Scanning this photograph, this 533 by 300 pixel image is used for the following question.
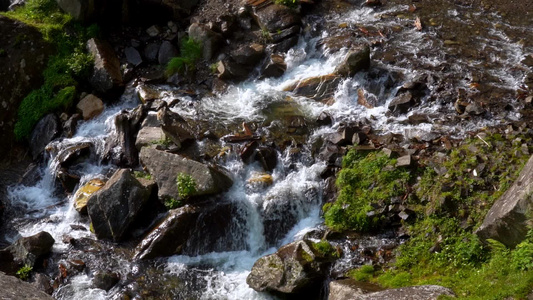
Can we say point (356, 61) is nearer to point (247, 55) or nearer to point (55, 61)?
point (247, 55)

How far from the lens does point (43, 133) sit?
14.6 m

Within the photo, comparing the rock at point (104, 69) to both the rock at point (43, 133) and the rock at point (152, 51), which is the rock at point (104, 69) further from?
the rock at point (43, 133)

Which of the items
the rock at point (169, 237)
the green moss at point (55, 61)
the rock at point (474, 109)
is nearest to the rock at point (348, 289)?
the rock at point (169, 237)

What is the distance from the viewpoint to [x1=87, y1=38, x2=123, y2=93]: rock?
15250 millimetres

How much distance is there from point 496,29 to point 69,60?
12258 millimetres

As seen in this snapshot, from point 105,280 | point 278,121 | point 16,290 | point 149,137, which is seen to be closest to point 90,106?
point 149,137

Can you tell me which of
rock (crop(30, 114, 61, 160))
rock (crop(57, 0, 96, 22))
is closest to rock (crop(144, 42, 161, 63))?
rock (crop(57, 0, 96, 22))

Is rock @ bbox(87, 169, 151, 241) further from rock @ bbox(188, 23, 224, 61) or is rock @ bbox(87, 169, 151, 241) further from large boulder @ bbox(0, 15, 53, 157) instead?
rock @ bbox(188, 23, 224, 61)

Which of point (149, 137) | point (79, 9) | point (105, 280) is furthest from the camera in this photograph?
point (79, 9)

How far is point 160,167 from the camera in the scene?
12359mm

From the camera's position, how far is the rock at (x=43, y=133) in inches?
567

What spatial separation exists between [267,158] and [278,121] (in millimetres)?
1521

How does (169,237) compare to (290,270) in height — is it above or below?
above

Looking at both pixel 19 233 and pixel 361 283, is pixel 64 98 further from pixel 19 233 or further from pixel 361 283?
pixel 361 283
